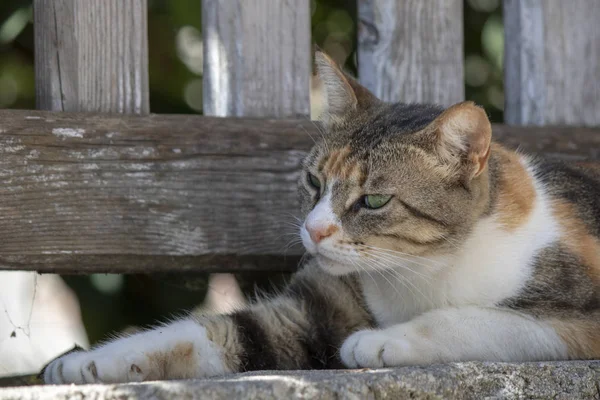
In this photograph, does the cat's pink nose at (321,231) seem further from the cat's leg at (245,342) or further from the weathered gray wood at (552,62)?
the weathered gray wood at (552,62)

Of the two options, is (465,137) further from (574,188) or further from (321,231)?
(574,188)

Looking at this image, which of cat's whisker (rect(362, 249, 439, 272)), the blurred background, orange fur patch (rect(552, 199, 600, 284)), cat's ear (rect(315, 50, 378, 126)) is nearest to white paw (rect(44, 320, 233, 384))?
cat's whisker (rect(362, 249, 439, 272))

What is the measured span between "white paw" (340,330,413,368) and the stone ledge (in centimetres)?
29

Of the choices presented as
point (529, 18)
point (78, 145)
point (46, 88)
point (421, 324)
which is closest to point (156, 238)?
point (78, 145)

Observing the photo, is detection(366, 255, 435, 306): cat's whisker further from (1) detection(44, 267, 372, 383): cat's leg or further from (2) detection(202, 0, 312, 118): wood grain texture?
(2) detection(202, 0, 312, 118): wood grain texture

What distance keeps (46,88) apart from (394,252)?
1327mm

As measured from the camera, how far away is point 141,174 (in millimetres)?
3041

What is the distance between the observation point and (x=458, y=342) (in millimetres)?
2451

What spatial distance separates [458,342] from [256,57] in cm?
135

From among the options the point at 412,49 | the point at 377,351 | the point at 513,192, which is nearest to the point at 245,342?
the point at 377,351

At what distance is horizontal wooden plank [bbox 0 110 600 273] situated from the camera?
2.87m

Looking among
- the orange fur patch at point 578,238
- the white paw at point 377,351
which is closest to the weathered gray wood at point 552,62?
the orange fur patch at point 578,238

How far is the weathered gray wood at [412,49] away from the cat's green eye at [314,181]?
0.70m

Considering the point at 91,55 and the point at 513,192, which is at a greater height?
the point at 91,55
